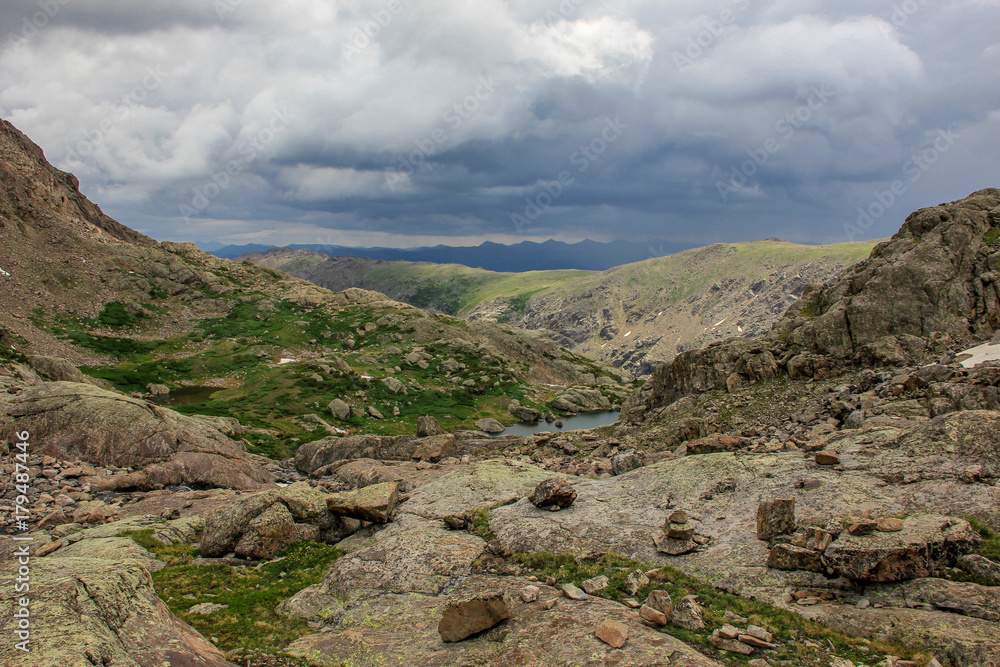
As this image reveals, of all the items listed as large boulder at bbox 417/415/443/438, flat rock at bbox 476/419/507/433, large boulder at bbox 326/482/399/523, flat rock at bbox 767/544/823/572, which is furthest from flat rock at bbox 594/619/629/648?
flat rock at bbox 476/419/507/433

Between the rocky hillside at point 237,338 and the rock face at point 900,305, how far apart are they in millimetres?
65331

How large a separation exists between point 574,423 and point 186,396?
93.0 meters

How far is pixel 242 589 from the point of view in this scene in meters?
20.9

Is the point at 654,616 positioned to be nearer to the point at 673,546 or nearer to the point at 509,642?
the point at 509,642

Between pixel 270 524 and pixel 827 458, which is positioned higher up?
pixel 827 458

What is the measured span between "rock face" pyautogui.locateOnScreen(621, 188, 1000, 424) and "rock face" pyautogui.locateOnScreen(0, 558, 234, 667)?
157 ft

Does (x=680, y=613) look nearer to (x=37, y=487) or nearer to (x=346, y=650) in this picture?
(x=346, y=650)

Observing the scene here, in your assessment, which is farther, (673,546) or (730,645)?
(673,546)

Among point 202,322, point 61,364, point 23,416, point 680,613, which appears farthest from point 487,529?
point 202,322

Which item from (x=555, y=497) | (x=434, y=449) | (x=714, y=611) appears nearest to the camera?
(x=714, y=611)

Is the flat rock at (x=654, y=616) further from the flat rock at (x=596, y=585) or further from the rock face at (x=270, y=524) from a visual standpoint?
the rock face at (x=270, y=524)

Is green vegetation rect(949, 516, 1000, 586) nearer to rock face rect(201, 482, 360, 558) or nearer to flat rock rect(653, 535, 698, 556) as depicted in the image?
flat rock rect(653, 535, 698, 556)

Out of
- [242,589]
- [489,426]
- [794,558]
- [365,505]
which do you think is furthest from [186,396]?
[794,558]

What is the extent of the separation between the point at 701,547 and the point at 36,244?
606ft
